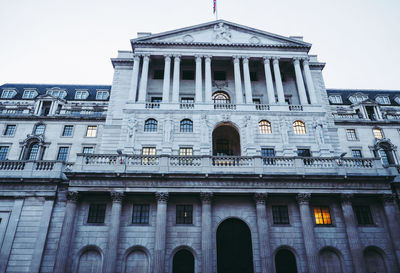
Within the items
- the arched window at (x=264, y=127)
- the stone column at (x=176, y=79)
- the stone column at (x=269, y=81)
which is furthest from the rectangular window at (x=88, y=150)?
the stone column at (x=269, y=81)

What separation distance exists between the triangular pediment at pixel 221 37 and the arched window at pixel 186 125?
1106cm

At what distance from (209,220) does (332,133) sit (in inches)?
730

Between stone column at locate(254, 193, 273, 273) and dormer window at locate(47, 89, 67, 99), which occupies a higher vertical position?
dormer window at locate(47, 89, 67, 99)

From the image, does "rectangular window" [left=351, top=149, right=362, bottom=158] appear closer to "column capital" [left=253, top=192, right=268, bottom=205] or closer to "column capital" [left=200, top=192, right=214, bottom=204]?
"column capital" [left=253, top=192, right=268, bottom=205]

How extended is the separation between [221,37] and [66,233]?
28601mm

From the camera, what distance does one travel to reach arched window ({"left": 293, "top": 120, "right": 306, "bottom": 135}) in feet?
97.1

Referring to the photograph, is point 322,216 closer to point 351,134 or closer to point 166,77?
point 351,134

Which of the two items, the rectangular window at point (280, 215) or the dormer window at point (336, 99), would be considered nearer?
the rectangular window at point (280, 215)

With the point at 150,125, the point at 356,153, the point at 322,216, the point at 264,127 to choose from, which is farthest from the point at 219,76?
the point at 356,153

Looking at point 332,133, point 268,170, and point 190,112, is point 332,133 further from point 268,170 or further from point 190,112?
point 190,112

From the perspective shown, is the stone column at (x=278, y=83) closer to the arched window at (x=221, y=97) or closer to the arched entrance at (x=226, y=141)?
the arched window at (x=221, y=97)

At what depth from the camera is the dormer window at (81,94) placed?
4803 centimetres

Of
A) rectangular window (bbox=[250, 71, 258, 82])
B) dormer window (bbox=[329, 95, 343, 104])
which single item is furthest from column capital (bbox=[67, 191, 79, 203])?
dormer window (bbox=[329, 95, 343, 104])

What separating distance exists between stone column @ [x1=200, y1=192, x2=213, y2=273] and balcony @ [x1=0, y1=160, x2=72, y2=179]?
12789 millimetres
